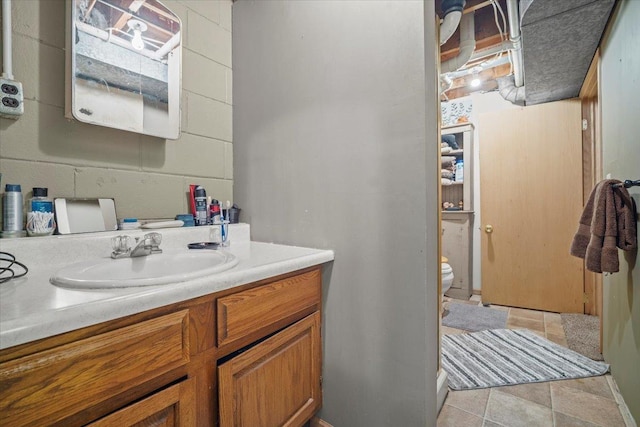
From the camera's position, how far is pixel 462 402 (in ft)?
4.89

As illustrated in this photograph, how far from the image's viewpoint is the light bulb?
3.93 ft

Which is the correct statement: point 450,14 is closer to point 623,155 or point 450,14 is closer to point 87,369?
point 623,155

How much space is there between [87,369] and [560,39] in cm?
284

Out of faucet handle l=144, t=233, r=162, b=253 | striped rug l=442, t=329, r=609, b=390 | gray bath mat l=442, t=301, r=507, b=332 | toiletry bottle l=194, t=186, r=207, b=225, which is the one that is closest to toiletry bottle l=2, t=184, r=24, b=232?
faucet handle l=144, t=233, r=162, b=253

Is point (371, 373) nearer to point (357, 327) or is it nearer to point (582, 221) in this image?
point (357, 327)

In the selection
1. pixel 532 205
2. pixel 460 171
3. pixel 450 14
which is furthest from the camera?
pixel 460 171

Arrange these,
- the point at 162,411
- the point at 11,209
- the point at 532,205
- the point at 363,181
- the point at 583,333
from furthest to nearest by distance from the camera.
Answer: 1. the point at 532,205
2. the point at 583,333
3. the point at 363,181
4. the point at 11,209
5. the point at 162,411

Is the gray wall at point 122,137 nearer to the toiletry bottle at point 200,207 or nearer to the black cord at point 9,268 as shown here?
the toiletry bottle at point 200,207

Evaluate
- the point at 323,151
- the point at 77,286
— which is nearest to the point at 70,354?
the point at 77,286

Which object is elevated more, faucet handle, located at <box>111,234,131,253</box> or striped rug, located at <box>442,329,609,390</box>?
faucet handle, located at <box>111,234,131,253</box>

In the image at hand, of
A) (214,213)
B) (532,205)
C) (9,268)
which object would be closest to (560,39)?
(532,205)

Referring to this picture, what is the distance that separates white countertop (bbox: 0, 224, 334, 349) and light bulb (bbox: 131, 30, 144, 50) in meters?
0.80

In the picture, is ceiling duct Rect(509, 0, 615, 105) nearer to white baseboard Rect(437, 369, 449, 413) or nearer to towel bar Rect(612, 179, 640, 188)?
towel bar Rect(612, 179, 640, 188)

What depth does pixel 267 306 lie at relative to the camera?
0.93m
